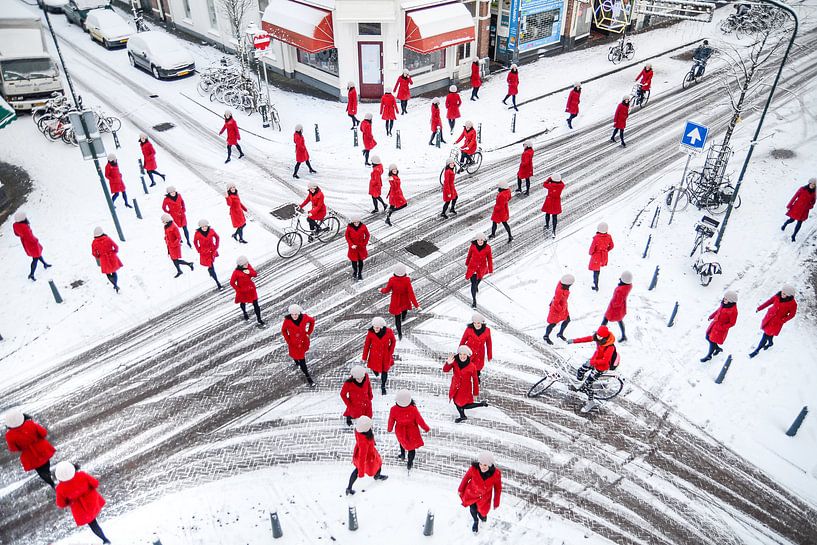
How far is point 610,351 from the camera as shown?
9984 mm

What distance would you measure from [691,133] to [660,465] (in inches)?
319

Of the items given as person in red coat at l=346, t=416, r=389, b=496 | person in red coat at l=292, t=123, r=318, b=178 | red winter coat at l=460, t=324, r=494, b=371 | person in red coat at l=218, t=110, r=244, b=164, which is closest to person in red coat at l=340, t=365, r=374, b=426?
person in red coat at l=346, t=416, r=389, b=496

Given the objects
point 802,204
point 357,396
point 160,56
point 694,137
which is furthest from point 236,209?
point 160,56

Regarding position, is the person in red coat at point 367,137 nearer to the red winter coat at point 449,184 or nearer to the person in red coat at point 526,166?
the red winter coat at point 449,184

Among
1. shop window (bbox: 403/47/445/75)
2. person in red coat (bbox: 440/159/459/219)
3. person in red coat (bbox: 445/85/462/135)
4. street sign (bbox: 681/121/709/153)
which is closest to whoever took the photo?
street sign (bbox: 681/121/709/153)

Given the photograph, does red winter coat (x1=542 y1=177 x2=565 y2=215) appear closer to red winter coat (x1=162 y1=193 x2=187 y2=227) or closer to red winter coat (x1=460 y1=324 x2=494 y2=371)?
red winter coat (x1=460 y1=324 x2=494 y2=371)

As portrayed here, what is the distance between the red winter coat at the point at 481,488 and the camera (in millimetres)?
7805

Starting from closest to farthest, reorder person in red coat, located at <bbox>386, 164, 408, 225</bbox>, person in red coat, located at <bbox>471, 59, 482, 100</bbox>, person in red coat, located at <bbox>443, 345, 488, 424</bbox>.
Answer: person in red coat, located at <bbox>443, 345, 488, 424</bbox>
person in red coat, located at <bbox>386, 164, 408, 225</bbox>
person in red coat, located at <bbox>471, 59, 482, 100</bbox>

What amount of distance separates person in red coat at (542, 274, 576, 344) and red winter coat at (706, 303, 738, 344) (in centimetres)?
271

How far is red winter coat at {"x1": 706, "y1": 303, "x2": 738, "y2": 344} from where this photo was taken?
10.9 meters

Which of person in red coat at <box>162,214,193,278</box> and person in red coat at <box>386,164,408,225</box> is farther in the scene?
person in red coat at <box>386,164,408,225</box>

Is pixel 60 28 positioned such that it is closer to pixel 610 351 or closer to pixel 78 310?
pixel 78 310

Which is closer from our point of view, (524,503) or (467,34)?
(524,503)

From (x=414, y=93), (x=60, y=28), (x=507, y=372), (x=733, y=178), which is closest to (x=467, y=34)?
(x=414, y=93)
